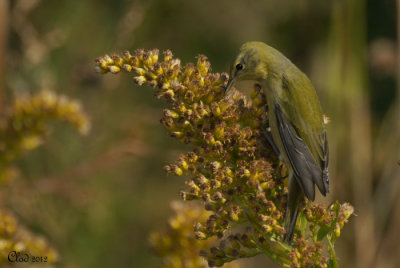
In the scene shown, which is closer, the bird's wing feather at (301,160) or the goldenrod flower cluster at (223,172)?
the goldenrod flower cluster at (223,172)

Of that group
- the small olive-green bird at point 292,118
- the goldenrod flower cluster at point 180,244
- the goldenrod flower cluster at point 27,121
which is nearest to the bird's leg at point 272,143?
the small olive-green bird at point 292,118

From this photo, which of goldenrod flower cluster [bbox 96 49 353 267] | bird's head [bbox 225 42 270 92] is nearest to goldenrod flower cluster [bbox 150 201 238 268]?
goldenrod flower cluster [bbox 96 49 353 267]

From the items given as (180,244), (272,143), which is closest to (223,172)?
(272,143)

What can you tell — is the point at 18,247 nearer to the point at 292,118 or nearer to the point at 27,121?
the point at 27,121

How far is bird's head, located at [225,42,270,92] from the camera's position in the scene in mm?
3523

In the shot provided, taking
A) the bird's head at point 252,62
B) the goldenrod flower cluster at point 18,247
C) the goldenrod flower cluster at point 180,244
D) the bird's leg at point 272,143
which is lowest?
the goldenrod flower cluster at point 18,247

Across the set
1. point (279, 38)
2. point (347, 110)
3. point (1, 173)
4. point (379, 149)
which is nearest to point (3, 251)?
point (1, 173)

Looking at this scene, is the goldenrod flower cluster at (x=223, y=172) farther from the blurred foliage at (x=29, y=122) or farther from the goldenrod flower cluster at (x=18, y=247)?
the blurred foliage at (x=29, y=122)

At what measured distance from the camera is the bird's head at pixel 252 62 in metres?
3.52

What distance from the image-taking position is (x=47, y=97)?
3584mm

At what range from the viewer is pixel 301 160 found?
309 centimetres

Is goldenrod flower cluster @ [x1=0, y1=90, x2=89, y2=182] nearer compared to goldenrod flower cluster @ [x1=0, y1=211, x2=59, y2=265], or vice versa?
goldenrod flower cluster @ [x1=0, y1=211, x2=59, y2=265]

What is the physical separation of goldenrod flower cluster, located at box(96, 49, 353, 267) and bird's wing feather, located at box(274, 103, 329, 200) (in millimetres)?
120

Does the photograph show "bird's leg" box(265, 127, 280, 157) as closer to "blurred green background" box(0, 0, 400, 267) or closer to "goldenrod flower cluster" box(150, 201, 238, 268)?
"goldenrod flower cluster" box(150, 201, 238, 268)
